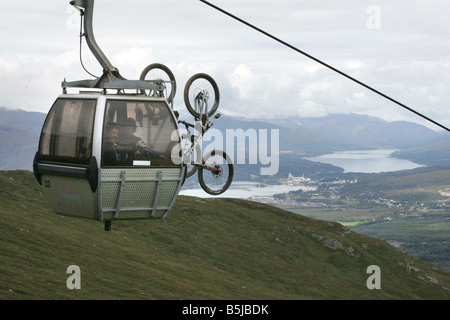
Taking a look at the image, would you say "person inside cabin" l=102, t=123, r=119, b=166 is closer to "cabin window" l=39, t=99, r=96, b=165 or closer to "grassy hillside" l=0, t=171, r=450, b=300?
"cabin window" l=39, t=99, r=96, b=165

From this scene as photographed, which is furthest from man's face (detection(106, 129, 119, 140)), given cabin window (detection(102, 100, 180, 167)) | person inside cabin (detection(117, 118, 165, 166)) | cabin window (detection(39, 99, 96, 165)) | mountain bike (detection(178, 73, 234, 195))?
mountain bike (detection(178, 73, 234, 195))

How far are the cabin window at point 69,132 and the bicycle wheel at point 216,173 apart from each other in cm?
584

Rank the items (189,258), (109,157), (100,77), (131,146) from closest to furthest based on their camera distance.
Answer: (109,157)
(100,77)
(131,146)
(189,258)

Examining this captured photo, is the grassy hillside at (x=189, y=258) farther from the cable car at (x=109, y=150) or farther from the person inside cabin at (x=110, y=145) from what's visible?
the person inside cabin at (x=110, y=145)

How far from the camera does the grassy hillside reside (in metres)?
103

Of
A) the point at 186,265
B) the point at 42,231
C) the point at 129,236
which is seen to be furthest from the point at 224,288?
the point at 42,231

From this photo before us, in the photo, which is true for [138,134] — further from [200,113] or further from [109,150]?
[200,113]

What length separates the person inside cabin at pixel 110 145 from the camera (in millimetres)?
14234

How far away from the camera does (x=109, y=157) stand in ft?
46.8

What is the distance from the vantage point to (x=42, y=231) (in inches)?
4582

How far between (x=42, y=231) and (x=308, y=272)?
74.3 meters

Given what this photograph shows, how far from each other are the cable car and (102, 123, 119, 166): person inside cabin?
0.02 metres

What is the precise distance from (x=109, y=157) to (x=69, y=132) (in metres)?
1.43

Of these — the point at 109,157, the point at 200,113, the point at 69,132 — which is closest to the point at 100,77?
the point at 69,132
